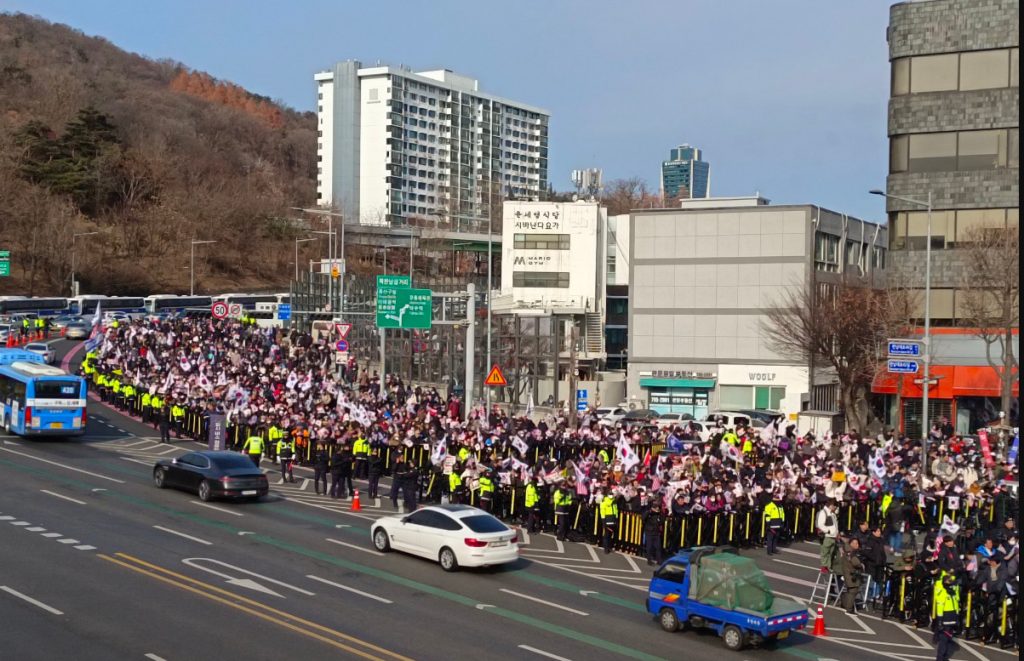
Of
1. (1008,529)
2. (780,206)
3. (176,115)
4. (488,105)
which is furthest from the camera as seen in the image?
(488,105)

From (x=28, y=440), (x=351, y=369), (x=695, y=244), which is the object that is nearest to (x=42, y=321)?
(x=351, y=369)

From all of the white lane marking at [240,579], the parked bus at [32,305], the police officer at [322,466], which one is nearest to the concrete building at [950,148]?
the police officer at [322,466]

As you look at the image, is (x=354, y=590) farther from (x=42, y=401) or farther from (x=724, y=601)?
(x=42, y=401)

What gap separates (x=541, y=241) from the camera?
235ft

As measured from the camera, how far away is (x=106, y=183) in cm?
11781

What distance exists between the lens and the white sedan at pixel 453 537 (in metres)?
22.5

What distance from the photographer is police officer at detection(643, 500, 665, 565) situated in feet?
81.7

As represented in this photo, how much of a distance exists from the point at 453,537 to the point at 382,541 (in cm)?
232

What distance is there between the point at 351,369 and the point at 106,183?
248ft

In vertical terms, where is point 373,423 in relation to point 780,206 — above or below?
below

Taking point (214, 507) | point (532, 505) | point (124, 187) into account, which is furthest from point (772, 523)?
point (124, 187)

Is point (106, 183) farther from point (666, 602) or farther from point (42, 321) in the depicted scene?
point (666, 602)

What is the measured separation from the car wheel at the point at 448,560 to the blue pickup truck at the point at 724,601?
5.00 meters

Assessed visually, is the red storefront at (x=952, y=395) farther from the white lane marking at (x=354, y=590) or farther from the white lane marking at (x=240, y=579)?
the white lane marking at (x=240, y=579)
